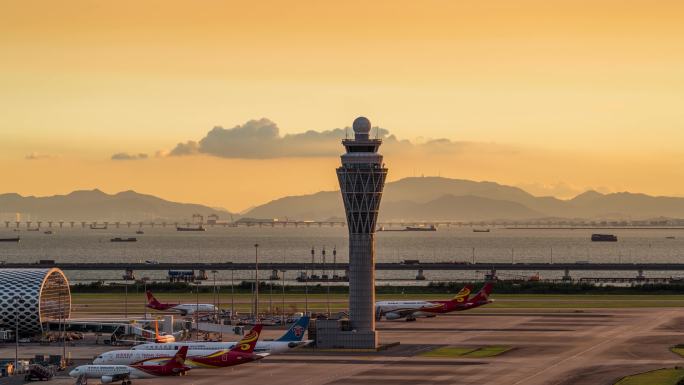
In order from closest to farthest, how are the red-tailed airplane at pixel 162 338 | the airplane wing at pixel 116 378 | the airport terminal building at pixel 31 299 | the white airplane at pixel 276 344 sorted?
the airplane wing at pixel 116 378 → the white airplane at pixel 276 344 → the red-tailed airplane at pixel 162 338 → the airport terminal building at pixel 31 299

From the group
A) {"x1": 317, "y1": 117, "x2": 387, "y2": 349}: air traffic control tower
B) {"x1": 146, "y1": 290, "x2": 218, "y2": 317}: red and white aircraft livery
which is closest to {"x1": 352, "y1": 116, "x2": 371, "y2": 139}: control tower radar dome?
{"x1": 317, "y1": 117, "x2": 387, "y2": 349}: air traffic control tower

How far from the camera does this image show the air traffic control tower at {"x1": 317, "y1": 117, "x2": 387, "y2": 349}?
133500 millimetres

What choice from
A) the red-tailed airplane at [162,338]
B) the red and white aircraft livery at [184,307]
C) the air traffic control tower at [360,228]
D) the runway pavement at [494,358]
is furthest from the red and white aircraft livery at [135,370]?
the red and white aircraft livery at [184,307]

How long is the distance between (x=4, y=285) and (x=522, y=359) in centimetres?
6663

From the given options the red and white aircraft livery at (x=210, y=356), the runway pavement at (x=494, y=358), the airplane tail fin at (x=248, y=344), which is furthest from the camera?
the airplane tail fin at (x=248, y=344)

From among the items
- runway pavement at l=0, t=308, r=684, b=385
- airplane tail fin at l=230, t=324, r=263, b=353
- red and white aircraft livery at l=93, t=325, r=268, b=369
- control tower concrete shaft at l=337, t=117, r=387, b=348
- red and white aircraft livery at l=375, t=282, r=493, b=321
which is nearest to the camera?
runway pavement at l=0, t=308, r=684, b=385

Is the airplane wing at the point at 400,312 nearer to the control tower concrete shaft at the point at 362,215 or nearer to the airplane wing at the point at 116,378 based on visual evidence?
the control tower concrete shaft at the point at 362,215

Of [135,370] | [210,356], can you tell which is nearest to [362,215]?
[210,356]

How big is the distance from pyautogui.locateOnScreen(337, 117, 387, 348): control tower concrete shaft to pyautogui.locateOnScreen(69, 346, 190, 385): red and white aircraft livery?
25.9 m

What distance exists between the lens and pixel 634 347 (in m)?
135

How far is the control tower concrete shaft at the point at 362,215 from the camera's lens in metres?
133

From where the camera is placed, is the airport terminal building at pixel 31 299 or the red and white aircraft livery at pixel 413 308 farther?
the red and white aircraft livery at pixel 413 308

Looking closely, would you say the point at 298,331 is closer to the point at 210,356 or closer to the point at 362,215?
the point at 210,356

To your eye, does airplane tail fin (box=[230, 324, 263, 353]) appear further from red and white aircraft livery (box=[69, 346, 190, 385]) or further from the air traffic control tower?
the air traffic control tower
